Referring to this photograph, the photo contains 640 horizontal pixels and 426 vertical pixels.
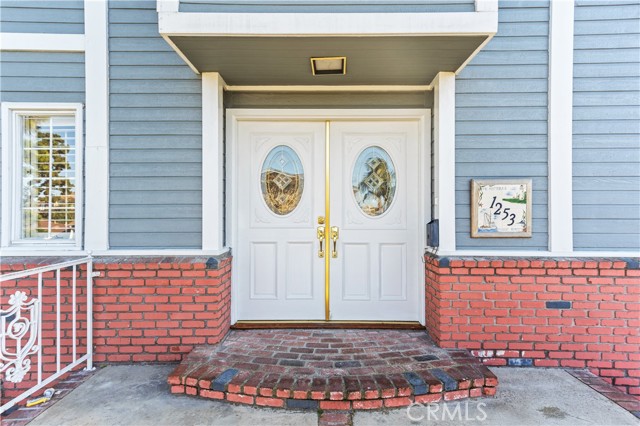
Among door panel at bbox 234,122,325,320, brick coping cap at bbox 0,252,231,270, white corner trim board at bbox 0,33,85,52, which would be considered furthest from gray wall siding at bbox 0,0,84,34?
brick coping cap at bbox 0,252,231,270

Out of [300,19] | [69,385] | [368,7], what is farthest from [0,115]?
[368,7]

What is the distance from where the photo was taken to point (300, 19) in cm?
234

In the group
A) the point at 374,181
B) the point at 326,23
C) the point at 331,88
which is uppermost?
the point at 326,23

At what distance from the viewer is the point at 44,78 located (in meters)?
2.98

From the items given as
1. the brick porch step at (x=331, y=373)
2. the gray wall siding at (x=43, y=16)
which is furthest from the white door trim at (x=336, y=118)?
the gray wall siding at (x=43, y=16)

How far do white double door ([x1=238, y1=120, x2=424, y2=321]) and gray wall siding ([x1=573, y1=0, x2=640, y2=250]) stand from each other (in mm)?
1399

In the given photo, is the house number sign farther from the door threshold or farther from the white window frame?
the white window frame

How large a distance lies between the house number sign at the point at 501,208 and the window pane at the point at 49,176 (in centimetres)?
349

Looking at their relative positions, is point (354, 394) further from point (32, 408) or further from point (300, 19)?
point (300, 19)

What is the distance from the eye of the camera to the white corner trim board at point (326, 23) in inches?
91.7

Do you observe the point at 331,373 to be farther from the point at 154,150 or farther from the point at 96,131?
the point at 96,131

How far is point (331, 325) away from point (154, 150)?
7.24 feet

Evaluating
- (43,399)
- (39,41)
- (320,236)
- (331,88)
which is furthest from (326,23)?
(43,399)

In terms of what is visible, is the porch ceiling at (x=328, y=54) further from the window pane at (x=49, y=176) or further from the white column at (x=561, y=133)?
the window pane at (x=49, y=176)
